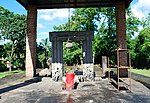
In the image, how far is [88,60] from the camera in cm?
1252

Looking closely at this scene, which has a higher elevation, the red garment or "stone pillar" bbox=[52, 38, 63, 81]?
"stone pillar" bbox=[52, 38, 63, 81]

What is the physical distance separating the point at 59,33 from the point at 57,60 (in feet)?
5.61

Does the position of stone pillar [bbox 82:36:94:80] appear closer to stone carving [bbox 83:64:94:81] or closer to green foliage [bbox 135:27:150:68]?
stone carving [bbox 83:64:94:81]

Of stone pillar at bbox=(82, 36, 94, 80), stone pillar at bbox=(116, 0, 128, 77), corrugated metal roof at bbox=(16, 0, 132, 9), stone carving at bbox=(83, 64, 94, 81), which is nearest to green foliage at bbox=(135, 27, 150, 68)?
corrugated metal roof at bbox=(16, 0, 132, 9)

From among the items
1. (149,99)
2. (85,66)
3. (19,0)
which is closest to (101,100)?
(149,99)

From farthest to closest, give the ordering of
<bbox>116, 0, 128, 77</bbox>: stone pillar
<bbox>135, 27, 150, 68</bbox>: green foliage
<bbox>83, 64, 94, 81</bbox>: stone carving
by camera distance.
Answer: <bbox>135, 27, 150, 68</bbox>: green foliage
<bbox>116, 0, 128, 77</bbox>: stone pillar
<bbox>83, 64, 94, 81</bbox>: stone carving

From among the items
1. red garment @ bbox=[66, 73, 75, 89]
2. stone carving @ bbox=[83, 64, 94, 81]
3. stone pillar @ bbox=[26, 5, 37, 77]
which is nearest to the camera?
red garment @ bbox=[66, 73, 75, 89]

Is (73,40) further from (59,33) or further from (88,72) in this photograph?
(88,72)

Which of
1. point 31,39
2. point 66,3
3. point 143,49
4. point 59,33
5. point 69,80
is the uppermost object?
point 66,3

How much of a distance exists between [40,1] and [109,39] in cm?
1557

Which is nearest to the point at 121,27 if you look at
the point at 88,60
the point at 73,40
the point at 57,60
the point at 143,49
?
the point at 88,60

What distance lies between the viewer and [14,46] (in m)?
28.6

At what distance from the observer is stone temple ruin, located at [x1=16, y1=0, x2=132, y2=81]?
1260 cm

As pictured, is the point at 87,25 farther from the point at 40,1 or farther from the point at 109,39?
the point at 40,1
